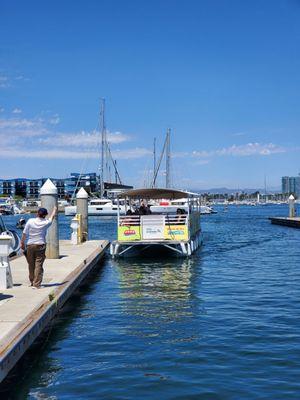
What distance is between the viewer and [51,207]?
1947cm

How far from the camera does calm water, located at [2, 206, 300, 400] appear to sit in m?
8.36

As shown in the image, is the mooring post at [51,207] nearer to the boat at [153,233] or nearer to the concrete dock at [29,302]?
the concrete dock at [29,302]

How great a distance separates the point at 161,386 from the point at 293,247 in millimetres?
25329

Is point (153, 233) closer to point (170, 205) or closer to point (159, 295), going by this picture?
point (159, 295)

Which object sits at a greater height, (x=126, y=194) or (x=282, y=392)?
(x=126, y=194)

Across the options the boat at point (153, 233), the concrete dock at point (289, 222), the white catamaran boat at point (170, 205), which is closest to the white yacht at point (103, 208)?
the white catamaran boat at point (170, 205)

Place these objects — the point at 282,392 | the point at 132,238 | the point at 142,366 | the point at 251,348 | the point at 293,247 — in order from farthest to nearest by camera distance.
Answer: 1. the point at 293,247
2. the point at 132,238
3. the point at 251,348
4. the point at 142,366
5. the point at 282,392

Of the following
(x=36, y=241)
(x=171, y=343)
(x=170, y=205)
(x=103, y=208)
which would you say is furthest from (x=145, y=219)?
(x=103, y=208)

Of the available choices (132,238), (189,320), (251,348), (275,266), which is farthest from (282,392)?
(132,238)

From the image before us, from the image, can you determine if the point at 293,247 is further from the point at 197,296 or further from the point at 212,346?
the point at 212,346

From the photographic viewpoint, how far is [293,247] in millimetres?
32469

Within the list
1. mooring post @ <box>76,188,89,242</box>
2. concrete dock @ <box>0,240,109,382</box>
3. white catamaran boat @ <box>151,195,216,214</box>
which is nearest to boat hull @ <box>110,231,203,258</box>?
white catamaran boat @ <box>151,195,216,214</box>

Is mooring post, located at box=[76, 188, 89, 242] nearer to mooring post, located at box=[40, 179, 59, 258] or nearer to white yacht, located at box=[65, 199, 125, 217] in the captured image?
mooring post, located at box=[40, 179, 59, 258]

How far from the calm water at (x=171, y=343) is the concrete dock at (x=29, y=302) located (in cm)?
42
